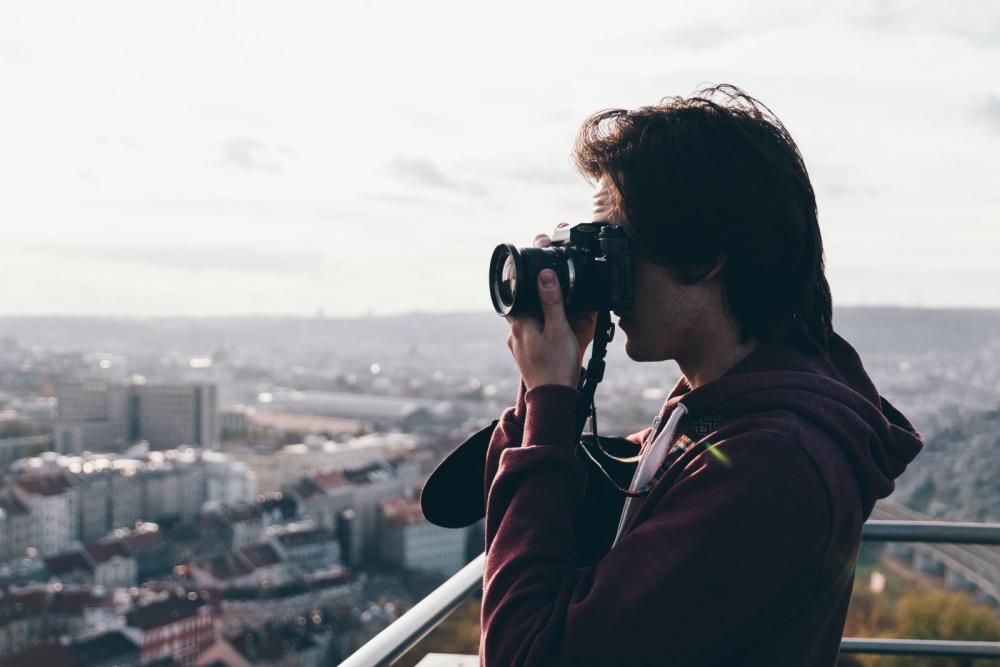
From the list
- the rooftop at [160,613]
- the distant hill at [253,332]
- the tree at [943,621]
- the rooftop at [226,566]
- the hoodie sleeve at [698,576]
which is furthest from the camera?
the distant hill at [253,332]

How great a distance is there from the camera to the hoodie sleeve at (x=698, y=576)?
516 millimetres

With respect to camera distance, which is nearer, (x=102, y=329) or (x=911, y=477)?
(x=911, y=477)

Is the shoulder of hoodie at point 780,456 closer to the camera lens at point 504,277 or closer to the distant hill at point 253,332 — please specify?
the camera lens at point 504,277

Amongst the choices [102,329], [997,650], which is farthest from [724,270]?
[102,329]

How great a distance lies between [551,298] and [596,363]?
0.23 ft

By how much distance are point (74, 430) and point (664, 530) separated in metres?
25.8

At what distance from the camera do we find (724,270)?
62 cm

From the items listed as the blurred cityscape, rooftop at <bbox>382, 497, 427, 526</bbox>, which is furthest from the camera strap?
rooftop at <bbox>382, 497, 427, 526</bbox>

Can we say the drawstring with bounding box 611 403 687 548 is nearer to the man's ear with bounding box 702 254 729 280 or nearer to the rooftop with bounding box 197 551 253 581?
the man's ear with bounding box 702 254 729 280

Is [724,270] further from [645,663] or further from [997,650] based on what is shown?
[997,650]

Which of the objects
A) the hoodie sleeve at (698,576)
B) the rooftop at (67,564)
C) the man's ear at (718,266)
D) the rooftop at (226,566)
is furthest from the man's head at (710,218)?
the rooftop at (67,564)

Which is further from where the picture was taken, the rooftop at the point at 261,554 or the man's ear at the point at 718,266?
the rooftop at the point at 261,554

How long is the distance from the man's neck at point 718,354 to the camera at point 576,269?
53 mm

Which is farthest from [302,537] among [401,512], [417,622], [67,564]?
[417,622]
